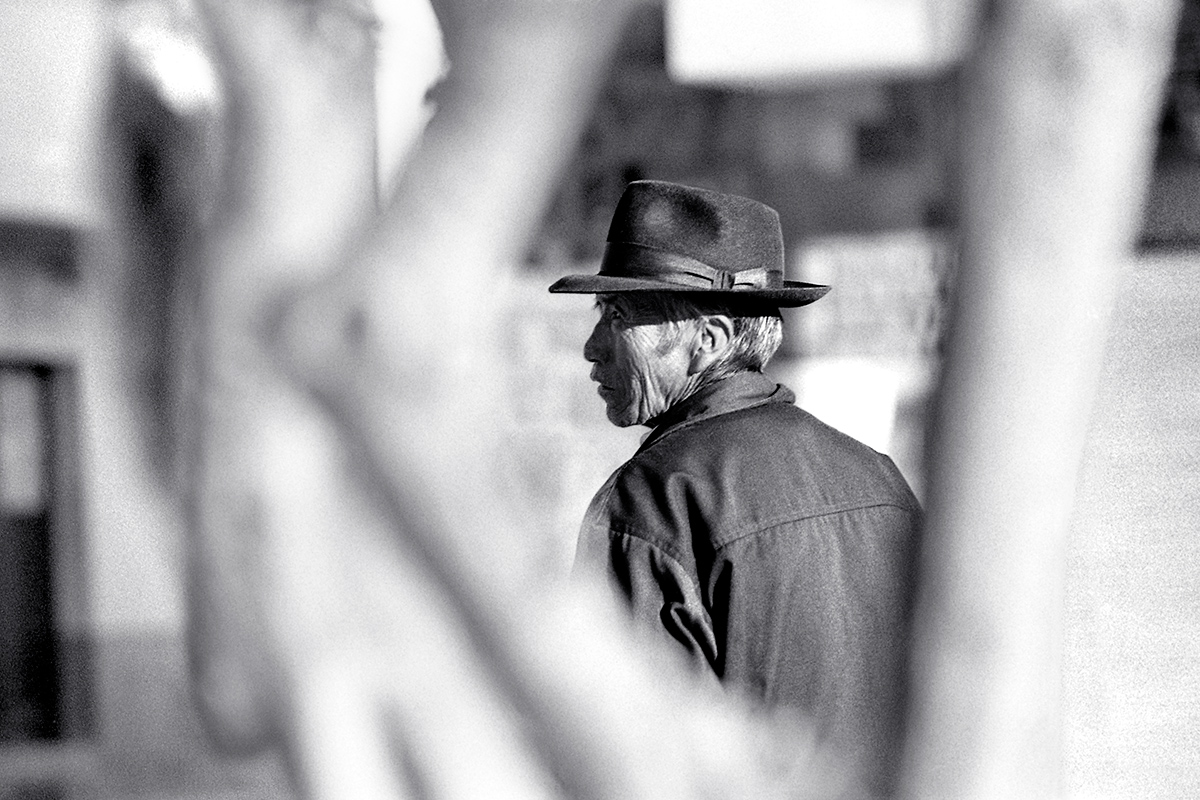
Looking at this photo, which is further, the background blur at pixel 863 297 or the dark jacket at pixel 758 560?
the background blur at pixel 863 297

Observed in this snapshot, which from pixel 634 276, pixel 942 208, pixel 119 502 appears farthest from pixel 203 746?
pixel 119 502

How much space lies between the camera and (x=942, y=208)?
22.7 inches

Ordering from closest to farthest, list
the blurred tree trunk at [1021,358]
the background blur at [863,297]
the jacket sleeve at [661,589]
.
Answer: the blurred tree trunk at [1021,358] < the jacket sleeve at [661,589] < the background blur at [863,297]

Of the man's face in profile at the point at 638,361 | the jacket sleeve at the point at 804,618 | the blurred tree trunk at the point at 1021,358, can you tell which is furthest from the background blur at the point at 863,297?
the blurred tree trunk at the point at 1021,358

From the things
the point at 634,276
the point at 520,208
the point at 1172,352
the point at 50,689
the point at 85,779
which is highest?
the point at 520,208

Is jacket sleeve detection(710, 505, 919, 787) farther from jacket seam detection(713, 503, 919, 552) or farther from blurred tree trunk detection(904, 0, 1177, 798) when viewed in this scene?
blurred tree trunk detection(904, 0, 1177, 798)

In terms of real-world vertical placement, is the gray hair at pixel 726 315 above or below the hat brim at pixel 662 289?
below

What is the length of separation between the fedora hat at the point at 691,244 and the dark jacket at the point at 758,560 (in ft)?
0.79

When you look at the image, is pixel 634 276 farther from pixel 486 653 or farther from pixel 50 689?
pixel 50 689

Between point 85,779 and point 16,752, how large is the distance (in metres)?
0.34

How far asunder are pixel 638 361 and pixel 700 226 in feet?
0.59

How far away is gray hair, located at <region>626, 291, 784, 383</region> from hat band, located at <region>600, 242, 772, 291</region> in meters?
0.02

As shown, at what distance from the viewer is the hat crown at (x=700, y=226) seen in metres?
1.84

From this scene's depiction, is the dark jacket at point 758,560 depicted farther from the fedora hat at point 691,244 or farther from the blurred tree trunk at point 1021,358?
the blurred tree trunk at point 1021,358
